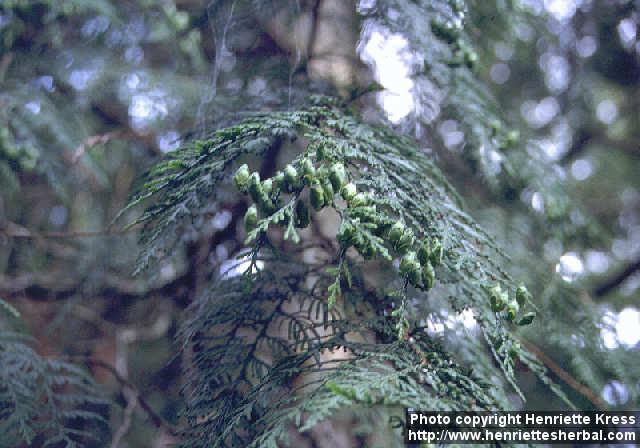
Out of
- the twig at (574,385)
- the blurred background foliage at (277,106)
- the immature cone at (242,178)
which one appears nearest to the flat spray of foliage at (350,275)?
the immature cone at (242,178)

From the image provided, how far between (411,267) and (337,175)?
0.19 metres

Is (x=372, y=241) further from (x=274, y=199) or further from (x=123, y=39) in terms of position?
(x=123, y=39)

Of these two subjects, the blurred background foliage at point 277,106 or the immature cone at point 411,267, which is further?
the blurred background foliage at point 277,106

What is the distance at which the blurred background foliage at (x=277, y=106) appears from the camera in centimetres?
149

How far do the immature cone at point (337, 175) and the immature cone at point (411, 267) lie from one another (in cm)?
16

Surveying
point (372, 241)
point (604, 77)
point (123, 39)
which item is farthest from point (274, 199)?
point (604, 77)

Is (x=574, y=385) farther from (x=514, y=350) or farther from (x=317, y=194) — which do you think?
(x=317, y=194)

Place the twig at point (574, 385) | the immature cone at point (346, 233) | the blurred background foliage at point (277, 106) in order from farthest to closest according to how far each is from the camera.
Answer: the twig at point (574, 385) → the blurred background foliage at point (277, 106) → the immature cone at point (346, 233)

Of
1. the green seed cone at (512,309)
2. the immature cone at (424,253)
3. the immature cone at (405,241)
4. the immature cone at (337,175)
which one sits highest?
the immature cone at (337,175)

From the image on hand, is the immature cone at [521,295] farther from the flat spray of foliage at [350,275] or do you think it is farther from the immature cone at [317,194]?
the immature cone at [317,194]

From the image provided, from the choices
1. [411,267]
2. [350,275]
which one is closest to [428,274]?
[411,267]

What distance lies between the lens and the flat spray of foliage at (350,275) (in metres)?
0.92

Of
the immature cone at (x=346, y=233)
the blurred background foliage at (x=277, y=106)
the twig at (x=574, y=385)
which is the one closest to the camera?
the immature cone at (x=346, y=233)

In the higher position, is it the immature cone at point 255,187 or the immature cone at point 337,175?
the immature cone at point 337,175
